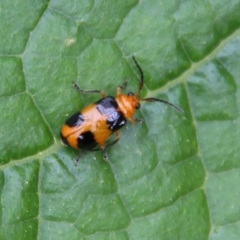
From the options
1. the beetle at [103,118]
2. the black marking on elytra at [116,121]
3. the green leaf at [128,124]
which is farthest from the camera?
the black marking on elytra at [116,121]

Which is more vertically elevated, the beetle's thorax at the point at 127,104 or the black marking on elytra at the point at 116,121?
the beetle's thorax at the point at 127,104

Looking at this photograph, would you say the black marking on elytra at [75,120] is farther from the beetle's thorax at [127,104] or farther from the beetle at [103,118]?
the beetle's thorax at [127,104]

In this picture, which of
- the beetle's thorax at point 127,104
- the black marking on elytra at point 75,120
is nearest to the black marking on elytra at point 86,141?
the black marking on elytra at point 75,120

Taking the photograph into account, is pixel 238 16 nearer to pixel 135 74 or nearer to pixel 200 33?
pixel 200 33

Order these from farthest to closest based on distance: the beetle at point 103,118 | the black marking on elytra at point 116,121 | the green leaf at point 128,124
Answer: the black marking on elytra at point 116,121
the beetle at point 103,118
the green leaf at point 128,124

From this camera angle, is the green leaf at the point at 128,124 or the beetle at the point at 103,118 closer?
the green leaf at the point at 128,124

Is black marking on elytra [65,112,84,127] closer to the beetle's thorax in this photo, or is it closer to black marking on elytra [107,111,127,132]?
black marking on elytra [107,111,127,132]

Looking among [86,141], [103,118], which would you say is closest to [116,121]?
[103,118]

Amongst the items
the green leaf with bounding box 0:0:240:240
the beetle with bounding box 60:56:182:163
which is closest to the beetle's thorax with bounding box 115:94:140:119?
the beetle with bounding box 60:56:182:163
